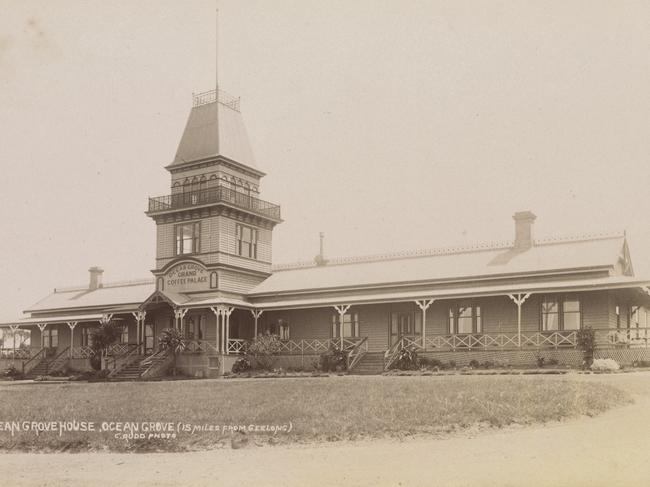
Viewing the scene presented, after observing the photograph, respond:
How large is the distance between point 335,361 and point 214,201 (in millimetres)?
9600

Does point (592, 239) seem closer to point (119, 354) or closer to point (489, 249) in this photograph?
point (489, 249)

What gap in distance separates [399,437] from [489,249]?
2210 cm

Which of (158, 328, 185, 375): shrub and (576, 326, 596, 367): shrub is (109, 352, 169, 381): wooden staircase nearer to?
(158, 328, 185, 375): shrub

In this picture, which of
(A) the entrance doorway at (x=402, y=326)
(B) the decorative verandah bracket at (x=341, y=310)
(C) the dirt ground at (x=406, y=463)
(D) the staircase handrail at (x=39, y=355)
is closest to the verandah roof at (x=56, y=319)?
(D) the staircase handrail at (x=39, y=355)

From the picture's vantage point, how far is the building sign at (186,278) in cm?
3559

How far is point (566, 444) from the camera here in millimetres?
11938

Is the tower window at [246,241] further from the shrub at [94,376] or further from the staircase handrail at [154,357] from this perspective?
the shrub at [94,376]

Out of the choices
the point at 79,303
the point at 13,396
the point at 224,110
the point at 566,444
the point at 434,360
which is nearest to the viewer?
the point at 566,444

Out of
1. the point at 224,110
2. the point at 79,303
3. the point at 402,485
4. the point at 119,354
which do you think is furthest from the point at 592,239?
the point at 79,303

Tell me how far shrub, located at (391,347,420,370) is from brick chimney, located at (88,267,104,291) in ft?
Answer: 80.0

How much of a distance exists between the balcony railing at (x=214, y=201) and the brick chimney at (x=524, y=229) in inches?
455

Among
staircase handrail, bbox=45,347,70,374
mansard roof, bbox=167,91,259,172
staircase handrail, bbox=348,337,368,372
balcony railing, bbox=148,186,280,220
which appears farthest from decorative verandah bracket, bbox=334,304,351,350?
staircase handrail, bbox=45,347,70,374

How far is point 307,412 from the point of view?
15.5 m

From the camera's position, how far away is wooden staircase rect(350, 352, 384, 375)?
96.8ft
